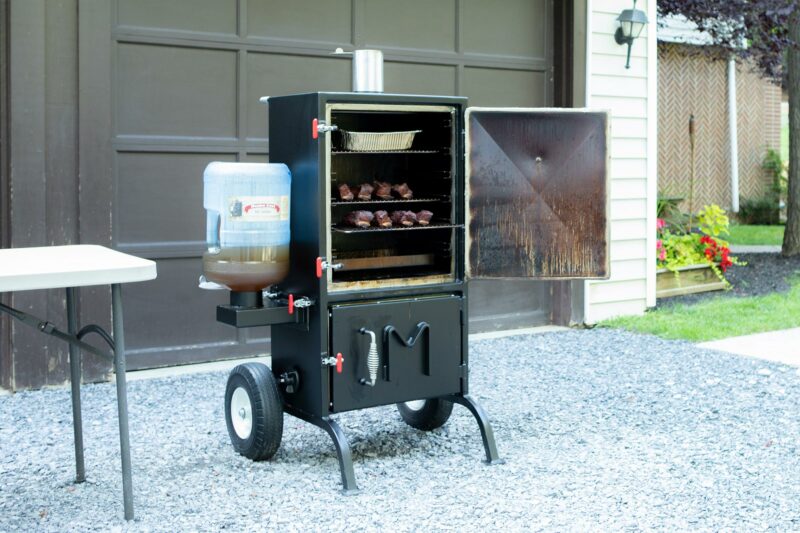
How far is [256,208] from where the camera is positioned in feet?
12.7

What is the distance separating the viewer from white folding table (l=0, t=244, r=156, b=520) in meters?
3.13

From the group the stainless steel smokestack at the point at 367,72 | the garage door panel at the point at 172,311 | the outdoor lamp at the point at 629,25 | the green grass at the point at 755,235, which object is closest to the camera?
the stainless steel smokestack at the point at 367,72

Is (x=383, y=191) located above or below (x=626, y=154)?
below

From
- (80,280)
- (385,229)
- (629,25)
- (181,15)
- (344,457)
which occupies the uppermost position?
(629,25)

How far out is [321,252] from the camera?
3.89m

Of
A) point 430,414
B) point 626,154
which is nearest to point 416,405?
point 430,414

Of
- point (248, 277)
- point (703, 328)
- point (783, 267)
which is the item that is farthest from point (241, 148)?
point (783, 267)

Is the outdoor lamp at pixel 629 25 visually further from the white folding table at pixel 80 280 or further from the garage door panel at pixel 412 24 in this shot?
the white folding table at pixel 80 280

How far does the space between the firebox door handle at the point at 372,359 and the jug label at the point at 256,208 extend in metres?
0.57

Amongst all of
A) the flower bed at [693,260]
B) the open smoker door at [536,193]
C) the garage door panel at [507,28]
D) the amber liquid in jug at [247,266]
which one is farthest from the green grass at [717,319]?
the amber liquid in jug at [247,266]

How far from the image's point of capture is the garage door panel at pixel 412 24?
6289 mm

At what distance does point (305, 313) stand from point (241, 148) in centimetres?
212

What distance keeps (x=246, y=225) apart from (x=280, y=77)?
2296mm

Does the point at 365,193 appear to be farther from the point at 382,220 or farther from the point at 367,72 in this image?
the point at 367,72
